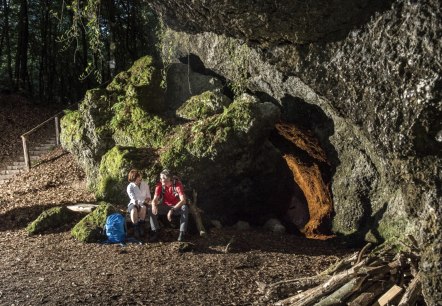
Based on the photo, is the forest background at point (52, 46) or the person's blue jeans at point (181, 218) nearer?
the person's blue jeans at point (181, 218)

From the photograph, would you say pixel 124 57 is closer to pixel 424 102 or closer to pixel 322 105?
pixel 322 105

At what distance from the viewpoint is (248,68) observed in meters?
12.8

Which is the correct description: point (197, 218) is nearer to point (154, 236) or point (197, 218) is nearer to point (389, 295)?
point (154, 236)

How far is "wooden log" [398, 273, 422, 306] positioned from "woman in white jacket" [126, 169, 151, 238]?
17.0 feet

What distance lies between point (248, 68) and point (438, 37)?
28.5ft

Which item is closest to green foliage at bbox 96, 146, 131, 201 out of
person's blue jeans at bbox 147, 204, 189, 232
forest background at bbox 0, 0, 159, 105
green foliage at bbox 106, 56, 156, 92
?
person's blue jeans at bbox 147, 204, 189, 232

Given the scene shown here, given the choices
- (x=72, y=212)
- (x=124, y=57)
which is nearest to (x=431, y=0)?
(x=72, y=212)

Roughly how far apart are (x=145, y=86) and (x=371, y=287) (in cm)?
916

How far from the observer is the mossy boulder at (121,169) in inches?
409

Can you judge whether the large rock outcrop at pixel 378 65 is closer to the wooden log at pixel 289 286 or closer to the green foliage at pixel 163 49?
the wooden log at pixel 289 286

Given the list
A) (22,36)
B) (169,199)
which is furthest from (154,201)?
(22,36)

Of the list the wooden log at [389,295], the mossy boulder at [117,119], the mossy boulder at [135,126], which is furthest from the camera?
the mossy boulder at [117,119]

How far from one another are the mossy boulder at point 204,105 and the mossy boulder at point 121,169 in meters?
1.89

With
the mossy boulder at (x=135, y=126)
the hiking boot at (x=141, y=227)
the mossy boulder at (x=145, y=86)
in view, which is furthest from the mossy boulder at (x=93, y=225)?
the mossy boulder at (x=145, y=86)
